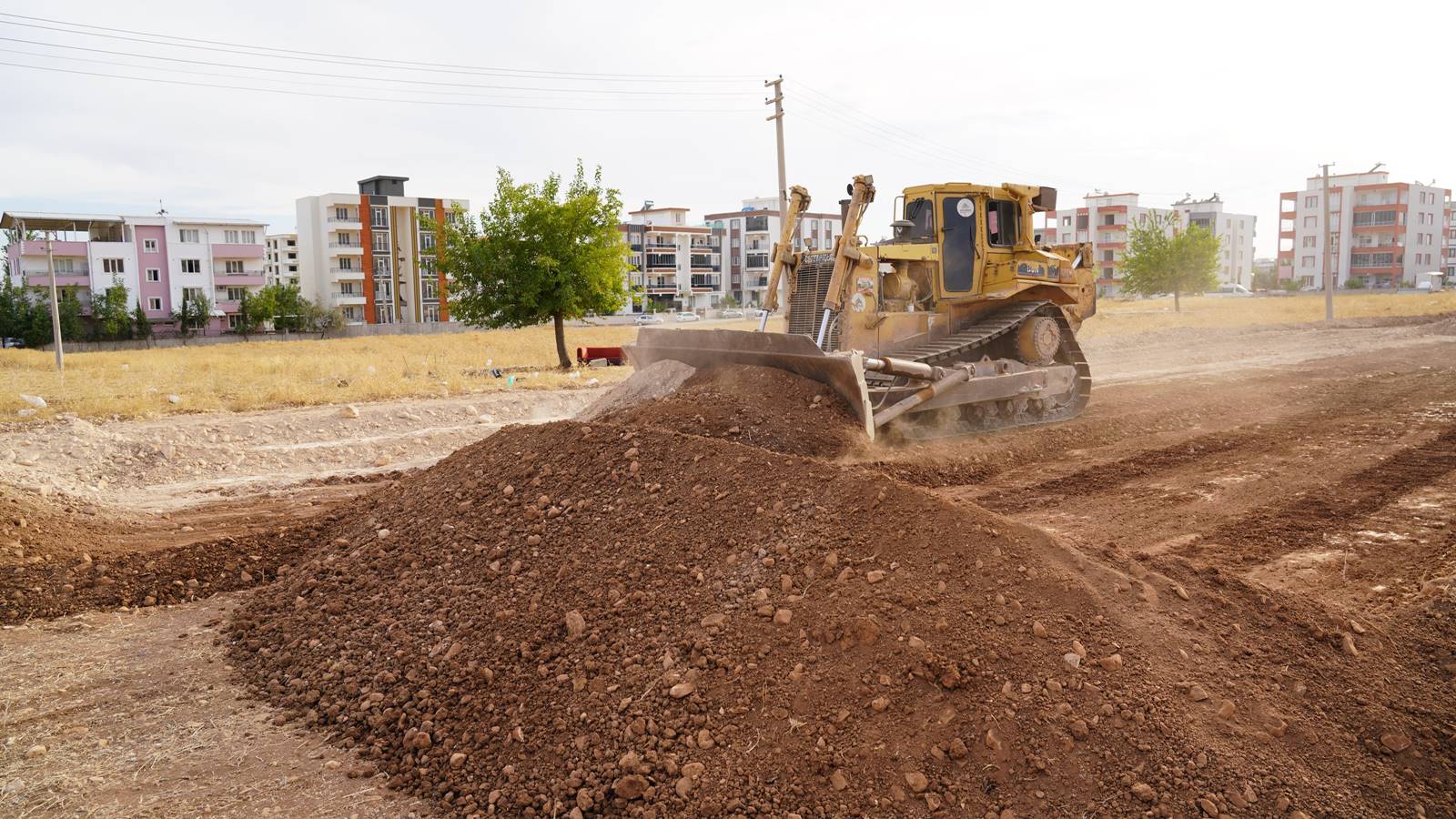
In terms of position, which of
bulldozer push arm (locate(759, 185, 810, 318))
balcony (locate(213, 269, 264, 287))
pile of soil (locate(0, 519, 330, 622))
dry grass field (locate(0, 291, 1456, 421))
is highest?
balcony (locate(213, 269, 264, 287))

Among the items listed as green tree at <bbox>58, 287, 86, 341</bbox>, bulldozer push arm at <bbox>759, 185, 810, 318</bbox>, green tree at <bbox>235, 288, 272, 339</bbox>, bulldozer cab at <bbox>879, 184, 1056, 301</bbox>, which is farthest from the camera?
green tree at <bbox>235, 288, 272, 339</bbox>

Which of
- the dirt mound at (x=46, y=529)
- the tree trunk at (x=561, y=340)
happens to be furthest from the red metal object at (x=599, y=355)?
the dirt mound at (x=46, y=529)

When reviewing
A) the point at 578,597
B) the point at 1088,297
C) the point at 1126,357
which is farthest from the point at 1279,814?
the point at 1126,357

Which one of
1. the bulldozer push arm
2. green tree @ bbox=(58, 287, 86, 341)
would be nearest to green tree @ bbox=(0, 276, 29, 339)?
green tree @ bbox=(58, 287, 86, 341)

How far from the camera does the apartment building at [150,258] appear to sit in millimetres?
62938

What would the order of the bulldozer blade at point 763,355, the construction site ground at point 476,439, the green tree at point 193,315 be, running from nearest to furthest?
the construction site ground at point 476,439 → the bulldozer blade at point 763,355 → the green tree at point 193,315

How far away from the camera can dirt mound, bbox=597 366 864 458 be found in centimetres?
948

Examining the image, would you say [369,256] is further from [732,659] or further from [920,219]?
[732,659]

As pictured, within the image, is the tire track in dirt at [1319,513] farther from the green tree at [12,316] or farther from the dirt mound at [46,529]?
the green tree at [12,316]

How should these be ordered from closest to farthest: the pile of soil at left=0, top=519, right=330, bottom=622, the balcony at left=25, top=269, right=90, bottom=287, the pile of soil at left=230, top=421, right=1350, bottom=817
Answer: the pile of soil at left=230, top=421, right=1350, bottom=817
the pile of soil at left=0, top=519, right=330, bottom=622
the balcony at left=25, top=269, right=90, bottom=287

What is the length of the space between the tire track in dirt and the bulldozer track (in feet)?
12.7

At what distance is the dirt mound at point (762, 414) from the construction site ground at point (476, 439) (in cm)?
47

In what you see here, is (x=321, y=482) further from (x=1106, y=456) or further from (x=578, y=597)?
(x=1106, y=456)

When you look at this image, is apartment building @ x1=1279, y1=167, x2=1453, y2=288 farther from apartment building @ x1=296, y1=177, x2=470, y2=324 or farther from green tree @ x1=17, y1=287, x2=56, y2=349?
green tree @ x1=17, y1=287, x2=56, y2=349
